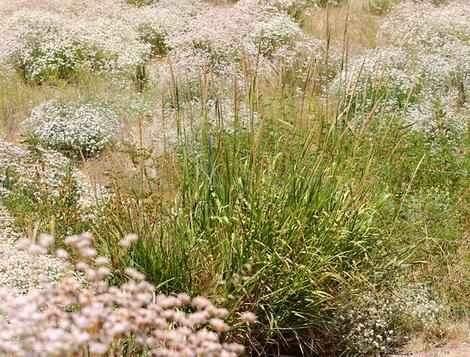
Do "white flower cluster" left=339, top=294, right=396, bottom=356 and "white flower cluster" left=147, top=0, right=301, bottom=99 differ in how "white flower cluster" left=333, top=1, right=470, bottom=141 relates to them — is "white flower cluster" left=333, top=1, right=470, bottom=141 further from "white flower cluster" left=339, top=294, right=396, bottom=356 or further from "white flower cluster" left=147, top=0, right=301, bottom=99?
"white flower cluster" left=339, top=294, right=396, bottom=356

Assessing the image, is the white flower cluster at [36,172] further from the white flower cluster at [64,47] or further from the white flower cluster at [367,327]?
the white flower cluster at [64,47]

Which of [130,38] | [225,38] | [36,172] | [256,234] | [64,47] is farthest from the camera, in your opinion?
[130,38]

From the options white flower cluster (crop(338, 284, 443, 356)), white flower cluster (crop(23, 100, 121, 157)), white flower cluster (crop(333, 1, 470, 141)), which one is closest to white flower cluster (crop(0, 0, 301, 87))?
white flower cluster (crop(23, 100, 121, 157))

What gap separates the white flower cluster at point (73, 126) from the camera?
8.92 meters

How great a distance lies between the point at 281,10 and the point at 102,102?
5268mm

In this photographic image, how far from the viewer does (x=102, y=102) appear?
9945mm

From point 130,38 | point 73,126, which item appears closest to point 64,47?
point 130,38

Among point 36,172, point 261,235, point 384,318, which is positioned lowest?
point 384,318

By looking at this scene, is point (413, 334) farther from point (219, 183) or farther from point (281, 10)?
point (281, 10)

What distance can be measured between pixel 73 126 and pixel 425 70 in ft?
15.3

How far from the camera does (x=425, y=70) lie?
402 inches

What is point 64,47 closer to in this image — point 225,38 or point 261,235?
point 225,38

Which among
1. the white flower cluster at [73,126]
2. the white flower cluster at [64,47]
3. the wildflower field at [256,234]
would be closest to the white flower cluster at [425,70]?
the wildflower field at [256,234]

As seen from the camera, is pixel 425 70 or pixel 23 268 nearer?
pixel 23 268
